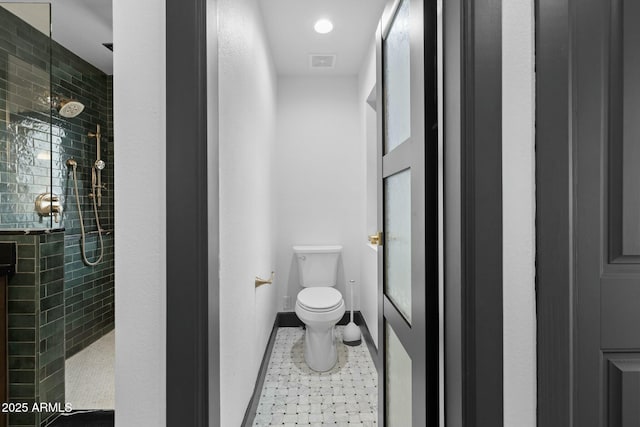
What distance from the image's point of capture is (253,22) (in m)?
2.08

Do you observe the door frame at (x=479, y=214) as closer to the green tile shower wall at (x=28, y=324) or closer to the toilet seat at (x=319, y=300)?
the toilet seat at (x=319, y=300)

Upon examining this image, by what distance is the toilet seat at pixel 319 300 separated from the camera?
8.06ft

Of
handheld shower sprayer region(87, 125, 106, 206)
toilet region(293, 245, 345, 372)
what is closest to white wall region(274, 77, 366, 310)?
toilet region(293, 245, 345, 372)

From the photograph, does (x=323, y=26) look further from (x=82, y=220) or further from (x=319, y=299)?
(x=82, y=220)

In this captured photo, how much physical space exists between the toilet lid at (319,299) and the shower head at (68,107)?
207 centimetres

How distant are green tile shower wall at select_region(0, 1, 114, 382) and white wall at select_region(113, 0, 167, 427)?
4.11ft

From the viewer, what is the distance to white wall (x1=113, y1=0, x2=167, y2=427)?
0.80 m

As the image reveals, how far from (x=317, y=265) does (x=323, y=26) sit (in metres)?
2.03

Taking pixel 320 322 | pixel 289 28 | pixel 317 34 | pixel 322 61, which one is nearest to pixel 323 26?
pixel 317 34

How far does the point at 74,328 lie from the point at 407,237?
8.17 ft

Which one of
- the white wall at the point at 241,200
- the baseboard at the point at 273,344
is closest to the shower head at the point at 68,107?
the white wall at the point at 241,200

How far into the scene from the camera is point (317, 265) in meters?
3.29

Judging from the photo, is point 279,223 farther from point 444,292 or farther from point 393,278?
point 444,292

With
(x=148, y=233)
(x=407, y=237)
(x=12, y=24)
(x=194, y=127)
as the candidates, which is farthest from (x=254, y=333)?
(x=12, y=24)
